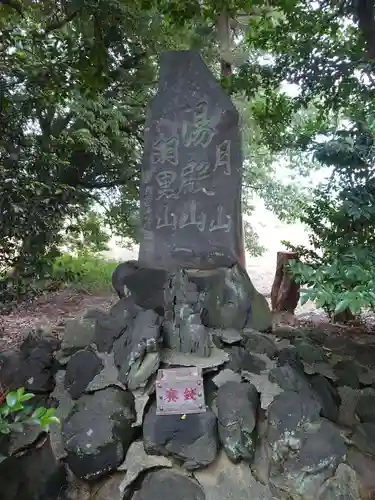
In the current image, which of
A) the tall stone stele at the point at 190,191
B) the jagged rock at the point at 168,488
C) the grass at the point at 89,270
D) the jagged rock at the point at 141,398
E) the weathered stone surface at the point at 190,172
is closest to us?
the jagged rock at the point at 168,488

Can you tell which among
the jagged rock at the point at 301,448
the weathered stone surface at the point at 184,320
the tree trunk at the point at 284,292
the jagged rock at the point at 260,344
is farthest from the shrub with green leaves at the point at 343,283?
the tree trunk at the point at 284,292

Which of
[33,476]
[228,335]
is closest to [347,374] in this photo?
[228,335]

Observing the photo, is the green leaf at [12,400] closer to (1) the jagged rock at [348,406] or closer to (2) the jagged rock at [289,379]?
(2) the jagged rock at [289,379]

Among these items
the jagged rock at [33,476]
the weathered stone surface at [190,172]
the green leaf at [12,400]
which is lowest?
the jagged rock at [33,476]

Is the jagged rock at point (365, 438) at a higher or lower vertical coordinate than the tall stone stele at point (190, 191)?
lower

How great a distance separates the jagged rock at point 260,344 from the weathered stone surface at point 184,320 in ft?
0.85

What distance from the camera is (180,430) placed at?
2156mm

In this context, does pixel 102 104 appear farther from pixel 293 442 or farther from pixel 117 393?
pixel 293 442

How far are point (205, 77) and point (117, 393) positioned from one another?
2.20 metres

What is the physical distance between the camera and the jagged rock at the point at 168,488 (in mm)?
2002

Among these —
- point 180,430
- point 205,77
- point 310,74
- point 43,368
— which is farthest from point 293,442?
point 310,74

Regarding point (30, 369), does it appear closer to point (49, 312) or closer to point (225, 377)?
point (225, 377)

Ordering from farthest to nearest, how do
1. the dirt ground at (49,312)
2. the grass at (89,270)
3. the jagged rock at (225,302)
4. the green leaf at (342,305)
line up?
the grass at (89,270), the dirt ground at (49,312), the jagged rock at (225,302), the green leaf at (342,305)

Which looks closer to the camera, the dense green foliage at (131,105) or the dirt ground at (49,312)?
the dense green foliage at (131,105)
